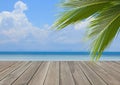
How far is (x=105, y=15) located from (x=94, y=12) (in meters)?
0.08

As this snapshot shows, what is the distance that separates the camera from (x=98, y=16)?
1.88 meters

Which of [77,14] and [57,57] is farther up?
[57,57]

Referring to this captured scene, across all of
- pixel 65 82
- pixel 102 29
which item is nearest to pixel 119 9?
pixel 102 29

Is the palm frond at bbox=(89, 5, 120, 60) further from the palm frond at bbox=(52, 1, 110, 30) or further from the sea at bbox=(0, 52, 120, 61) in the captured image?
the sea at bbox=(0, 52, 120, 61)

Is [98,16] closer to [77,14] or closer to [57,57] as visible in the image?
[77,14]

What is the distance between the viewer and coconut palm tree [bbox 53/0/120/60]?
179 cm

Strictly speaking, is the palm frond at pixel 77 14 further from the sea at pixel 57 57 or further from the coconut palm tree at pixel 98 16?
the sea at pixel 57 57

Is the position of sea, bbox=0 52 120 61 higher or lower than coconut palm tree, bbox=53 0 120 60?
higher

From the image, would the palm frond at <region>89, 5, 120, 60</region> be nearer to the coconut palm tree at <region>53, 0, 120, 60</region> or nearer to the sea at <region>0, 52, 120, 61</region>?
the coconut palm tree at <region>53, 0, 120, 60</region>

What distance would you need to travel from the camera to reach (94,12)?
5.94 feet

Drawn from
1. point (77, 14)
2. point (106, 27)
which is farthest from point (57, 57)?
point (77, 14)

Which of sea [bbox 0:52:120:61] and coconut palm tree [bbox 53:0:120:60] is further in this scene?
sea [bbox 0:52:120:61]

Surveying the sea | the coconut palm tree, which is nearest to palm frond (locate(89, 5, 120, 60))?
the coconut palm tree

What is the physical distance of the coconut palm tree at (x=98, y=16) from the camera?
1788 millimetres
